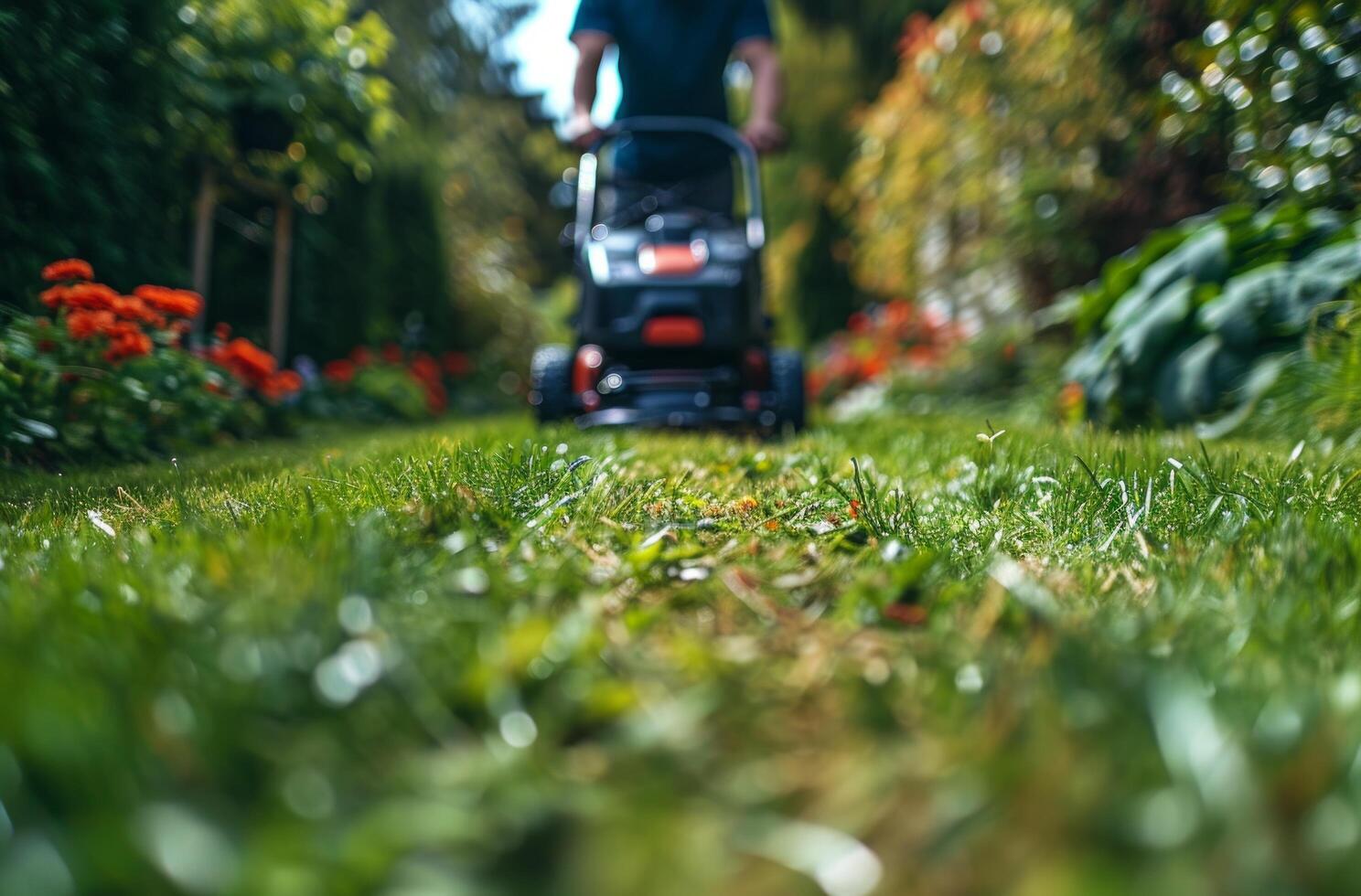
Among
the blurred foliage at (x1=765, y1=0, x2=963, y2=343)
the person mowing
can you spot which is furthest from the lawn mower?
the blurred foliage at (x1=765, y1=0, x2=963, y2=343)

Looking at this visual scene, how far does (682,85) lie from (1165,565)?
11.3 ft

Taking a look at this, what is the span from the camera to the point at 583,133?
388 cm

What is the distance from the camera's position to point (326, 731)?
716 mm

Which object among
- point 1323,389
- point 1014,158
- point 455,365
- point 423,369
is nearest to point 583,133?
point 1323,389

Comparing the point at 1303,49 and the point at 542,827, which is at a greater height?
the point at 1303,49

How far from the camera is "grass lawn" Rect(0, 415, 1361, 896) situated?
1.88 ft

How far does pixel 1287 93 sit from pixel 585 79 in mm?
2648

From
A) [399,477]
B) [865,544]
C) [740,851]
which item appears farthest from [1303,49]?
[740,851]

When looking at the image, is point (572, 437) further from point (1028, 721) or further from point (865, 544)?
point (1028, 721)

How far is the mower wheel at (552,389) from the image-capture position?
3.83m

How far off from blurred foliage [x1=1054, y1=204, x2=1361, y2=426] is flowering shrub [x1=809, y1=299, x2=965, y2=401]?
2983 mm

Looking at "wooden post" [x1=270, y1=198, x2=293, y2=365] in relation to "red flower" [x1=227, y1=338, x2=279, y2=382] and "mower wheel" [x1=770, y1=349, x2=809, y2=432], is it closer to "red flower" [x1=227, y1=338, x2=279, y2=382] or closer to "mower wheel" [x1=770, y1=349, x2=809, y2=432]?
"red flower" [x1=227, y1=338, x2=279, y2=382]

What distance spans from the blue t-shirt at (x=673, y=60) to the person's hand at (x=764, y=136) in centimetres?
23

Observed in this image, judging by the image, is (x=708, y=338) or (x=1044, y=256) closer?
(x=708, y=338)
